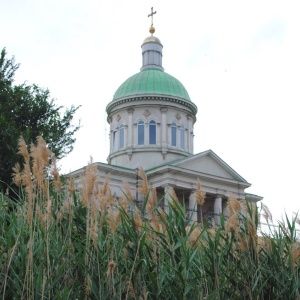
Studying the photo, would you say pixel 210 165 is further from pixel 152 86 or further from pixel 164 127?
pixel 152 86

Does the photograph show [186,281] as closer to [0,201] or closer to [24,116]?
[0,201]

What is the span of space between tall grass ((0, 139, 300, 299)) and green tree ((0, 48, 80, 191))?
7958 millimetres

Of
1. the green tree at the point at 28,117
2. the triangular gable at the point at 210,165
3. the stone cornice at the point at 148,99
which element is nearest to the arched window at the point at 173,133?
the stone cornice at the point at 148,99

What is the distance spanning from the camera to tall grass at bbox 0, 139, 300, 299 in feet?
14.1

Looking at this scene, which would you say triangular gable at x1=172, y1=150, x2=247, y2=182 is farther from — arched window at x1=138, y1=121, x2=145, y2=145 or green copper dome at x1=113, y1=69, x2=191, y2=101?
green copper dome at x1=113, y1=69, x2=191, y2=101

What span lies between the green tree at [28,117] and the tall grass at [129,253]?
796cm

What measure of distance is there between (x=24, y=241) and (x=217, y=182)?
30230 mm

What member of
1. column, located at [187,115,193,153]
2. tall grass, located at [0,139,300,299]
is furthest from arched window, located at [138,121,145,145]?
tall grass, located at [0,139,300,299]

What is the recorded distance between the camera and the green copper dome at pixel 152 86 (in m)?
36.1

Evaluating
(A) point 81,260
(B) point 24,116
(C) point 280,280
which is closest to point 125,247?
(A) point 81,260

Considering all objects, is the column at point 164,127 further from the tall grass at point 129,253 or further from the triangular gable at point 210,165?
the tall grass at point 129,253

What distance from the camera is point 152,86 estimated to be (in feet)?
119

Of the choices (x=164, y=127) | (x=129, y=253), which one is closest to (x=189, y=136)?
(x=164, y=127)

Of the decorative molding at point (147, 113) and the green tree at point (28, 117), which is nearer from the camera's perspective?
the green tree at point (28, 117)
